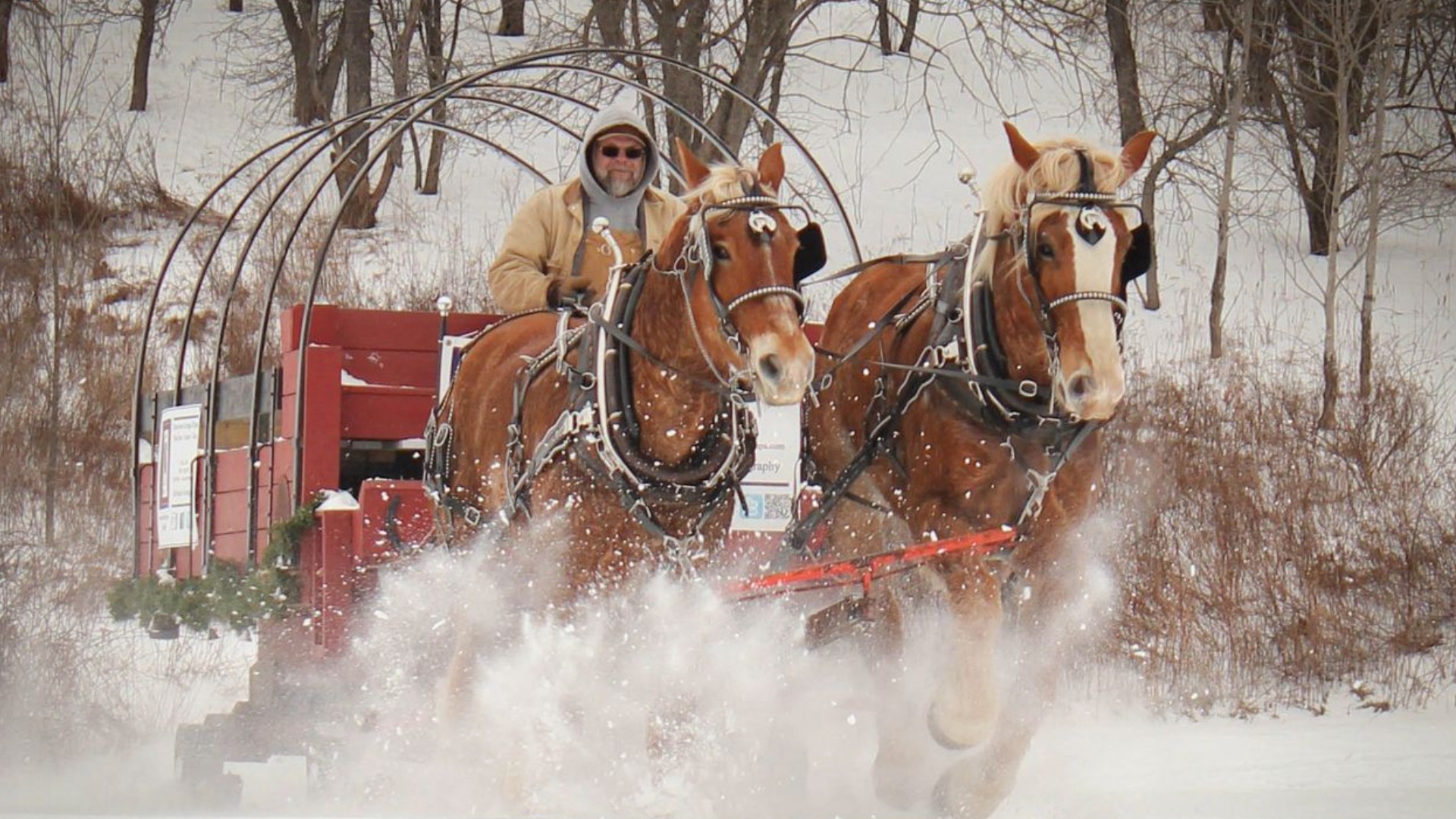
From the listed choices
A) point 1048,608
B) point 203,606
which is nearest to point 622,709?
point 1048,608

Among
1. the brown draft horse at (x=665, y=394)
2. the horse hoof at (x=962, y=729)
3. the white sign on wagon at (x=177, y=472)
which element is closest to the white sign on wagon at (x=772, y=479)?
the brown draft horse at (x=665, y=394)

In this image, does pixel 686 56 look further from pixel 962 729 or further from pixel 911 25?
pixel 962 729

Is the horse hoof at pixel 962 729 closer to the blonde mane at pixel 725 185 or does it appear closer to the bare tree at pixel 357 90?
the blonde mane at pixel 725 185

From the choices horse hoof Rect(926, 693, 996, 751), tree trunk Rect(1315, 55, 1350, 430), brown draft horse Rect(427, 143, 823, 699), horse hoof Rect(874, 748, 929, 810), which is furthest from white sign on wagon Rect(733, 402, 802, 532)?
tree trunk Rect(1315, 55, 1350, 430)

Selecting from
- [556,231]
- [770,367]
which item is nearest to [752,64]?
[556,231]

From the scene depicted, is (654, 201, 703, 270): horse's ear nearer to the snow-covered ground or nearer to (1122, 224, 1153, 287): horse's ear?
the snow-covered ground

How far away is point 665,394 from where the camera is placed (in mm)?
4859

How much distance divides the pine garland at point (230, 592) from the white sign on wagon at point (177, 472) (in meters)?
0.21

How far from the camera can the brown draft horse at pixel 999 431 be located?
15.8 feet

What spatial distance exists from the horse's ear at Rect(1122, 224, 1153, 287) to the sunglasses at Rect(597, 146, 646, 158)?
7.07 ft

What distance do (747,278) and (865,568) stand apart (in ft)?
3.68

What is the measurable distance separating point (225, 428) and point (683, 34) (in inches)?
227

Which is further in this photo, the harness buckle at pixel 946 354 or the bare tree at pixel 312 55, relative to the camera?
the bare tree at pixel 312 55

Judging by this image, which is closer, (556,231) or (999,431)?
(999,431)
